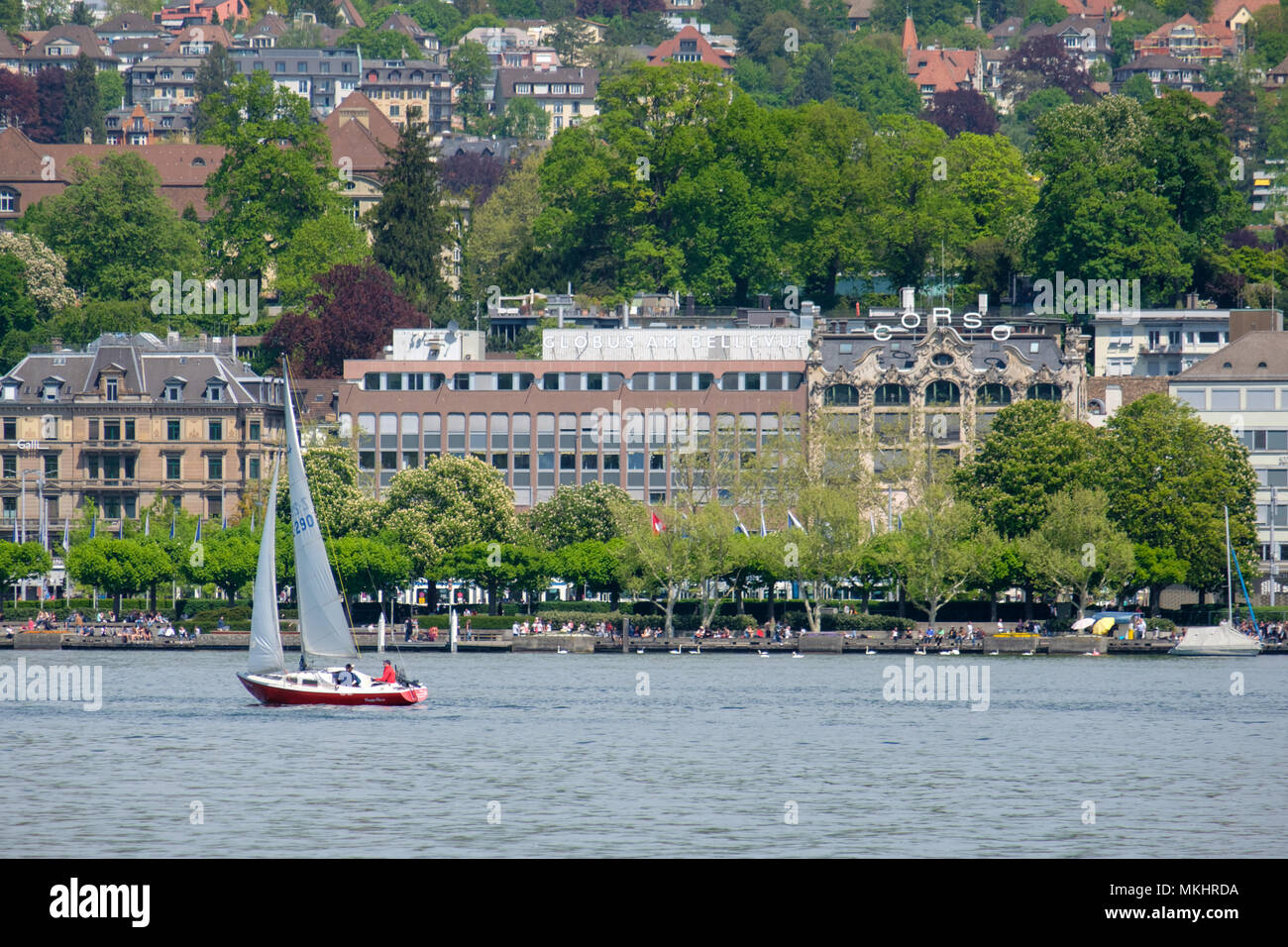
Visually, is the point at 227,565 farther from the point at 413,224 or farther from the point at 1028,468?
the point at 413,224

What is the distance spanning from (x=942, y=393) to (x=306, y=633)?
7581 centimetres

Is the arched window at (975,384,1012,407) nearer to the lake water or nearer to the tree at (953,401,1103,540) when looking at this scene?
the tree at (953,401,1103,540)

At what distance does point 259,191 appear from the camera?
189 metres

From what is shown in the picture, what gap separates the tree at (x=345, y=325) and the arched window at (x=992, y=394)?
4215cm

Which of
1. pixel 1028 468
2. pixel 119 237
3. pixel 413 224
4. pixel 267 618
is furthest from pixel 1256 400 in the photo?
pixel 119 237

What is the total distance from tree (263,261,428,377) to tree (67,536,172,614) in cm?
4157

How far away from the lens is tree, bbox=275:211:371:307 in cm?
18500

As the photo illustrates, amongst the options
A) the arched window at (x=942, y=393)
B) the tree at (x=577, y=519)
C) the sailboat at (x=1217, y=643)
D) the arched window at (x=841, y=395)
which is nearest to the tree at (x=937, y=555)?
the sailboat at (x=1217, y=643)

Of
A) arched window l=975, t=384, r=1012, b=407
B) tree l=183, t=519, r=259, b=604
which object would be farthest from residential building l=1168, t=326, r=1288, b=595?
tree l=183, t=519, r=259, b=604

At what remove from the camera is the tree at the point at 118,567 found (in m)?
126

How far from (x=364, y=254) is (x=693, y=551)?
73411 mm

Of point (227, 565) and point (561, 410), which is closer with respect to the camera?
point (227, 565)

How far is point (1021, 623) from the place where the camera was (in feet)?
401

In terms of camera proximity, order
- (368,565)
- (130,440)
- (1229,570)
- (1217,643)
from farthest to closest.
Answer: (130,440) < (368,565) < (1229,570) < (1217,643)
